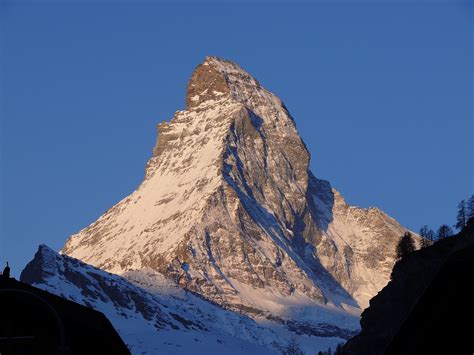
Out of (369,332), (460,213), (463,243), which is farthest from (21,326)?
(460,213)

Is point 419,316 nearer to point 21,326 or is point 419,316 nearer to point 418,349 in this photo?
point 418,349

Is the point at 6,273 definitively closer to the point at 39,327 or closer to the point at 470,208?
the point at 39,327

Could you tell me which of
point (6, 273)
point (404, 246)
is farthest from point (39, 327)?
point (404, 246)

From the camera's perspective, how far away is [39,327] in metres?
18.7

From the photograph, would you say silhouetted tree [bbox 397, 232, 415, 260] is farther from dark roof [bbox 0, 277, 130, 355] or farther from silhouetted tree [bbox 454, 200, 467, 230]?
dark roof [bbox 0, 277, 130, 355]

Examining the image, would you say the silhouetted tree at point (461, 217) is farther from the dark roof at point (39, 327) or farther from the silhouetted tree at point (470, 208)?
the dark roof at point (39, 327)

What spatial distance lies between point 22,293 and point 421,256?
115 m

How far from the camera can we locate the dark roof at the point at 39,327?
57.8ft

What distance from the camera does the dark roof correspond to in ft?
57.8

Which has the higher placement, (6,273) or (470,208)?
(470,208)

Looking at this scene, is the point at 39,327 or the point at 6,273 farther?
the point at 6,273

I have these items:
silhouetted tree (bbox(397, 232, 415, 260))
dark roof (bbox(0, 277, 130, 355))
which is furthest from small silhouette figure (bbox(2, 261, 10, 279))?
silhouetted tree (bbox(397, 232, 415, 260))

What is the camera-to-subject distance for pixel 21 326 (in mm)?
18703

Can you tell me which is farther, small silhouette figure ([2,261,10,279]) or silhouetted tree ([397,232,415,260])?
silhouetted tree ([397,232,415,260])
